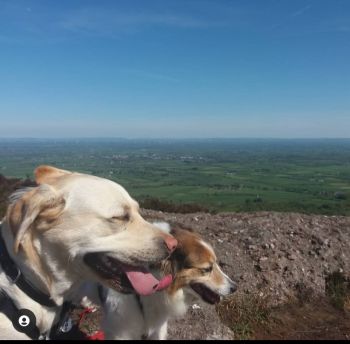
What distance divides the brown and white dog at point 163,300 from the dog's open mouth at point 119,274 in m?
1.41

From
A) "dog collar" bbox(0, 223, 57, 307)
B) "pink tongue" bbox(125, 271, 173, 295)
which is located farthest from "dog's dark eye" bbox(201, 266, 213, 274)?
"dog collar" bbox(0, 223, 57, 307)

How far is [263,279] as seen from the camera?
7328 mm

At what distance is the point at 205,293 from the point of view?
186 inches

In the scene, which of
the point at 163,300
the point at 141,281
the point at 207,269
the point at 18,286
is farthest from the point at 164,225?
the point at 18,286

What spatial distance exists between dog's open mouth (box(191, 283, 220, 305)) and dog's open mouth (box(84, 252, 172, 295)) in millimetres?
1719

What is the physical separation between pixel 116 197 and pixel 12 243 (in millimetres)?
661

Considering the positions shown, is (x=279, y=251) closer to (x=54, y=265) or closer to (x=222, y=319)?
(x=222, y=319)

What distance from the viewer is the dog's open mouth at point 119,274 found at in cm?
259

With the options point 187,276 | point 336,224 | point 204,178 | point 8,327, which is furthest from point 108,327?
point 204,178

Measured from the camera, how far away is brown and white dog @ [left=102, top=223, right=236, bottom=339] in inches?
174

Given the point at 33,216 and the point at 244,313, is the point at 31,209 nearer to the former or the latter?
the point at 33,216

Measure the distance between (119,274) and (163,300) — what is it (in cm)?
185

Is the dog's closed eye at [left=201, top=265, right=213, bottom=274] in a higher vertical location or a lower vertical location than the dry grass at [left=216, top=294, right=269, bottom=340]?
higher

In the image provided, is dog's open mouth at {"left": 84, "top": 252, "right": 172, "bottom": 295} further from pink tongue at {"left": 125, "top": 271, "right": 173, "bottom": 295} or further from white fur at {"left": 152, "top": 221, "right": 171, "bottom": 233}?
white fur at {"left": 152, "top": 221, "right": 171, "bottom": 233}
